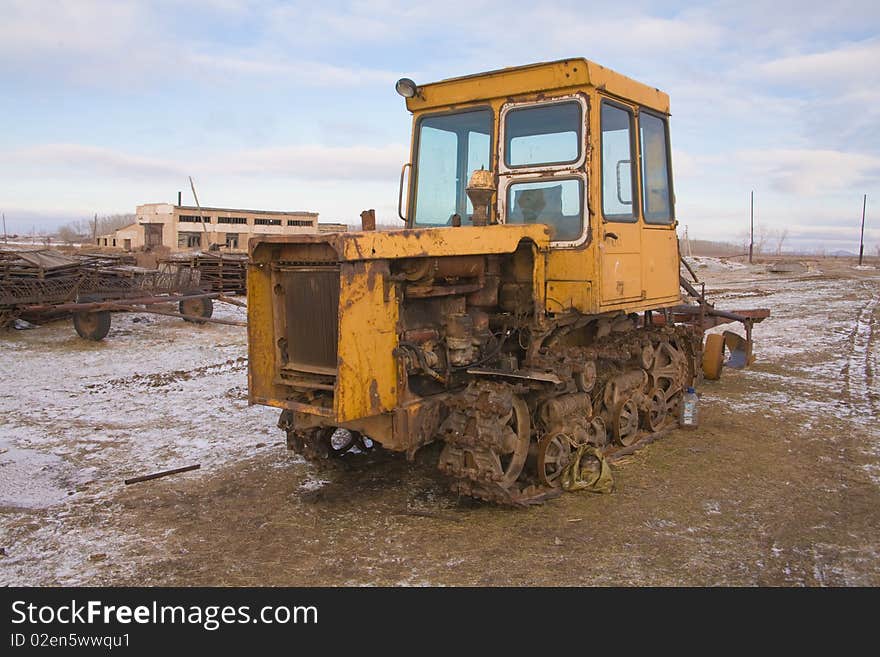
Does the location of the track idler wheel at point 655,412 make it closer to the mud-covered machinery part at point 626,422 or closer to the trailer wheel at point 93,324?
the mud-covered machinery part at point 626,422

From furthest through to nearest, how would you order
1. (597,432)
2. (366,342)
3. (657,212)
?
(657,212) < (597,432) < (366,342)

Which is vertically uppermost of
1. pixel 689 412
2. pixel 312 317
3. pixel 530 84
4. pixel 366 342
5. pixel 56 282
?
pixel 530 84

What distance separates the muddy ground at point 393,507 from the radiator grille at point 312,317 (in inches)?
46.6

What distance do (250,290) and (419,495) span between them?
210cm

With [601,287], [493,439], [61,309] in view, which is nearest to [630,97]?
[601,287]

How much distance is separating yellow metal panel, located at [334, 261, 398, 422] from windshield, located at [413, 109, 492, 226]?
1836mm

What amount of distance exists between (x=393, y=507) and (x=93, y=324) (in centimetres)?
1112

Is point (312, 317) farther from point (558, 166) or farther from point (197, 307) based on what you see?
point (197, 307)

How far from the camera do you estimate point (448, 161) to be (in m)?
6.88

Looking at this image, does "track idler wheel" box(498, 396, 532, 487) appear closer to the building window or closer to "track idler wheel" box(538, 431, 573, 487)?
"track idler wheel" box(538, 431, 573, 487)

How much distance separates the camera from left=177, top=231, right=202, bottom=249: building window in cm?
4050

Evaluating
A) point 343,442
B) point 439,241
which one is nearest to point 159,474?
point 343,442
